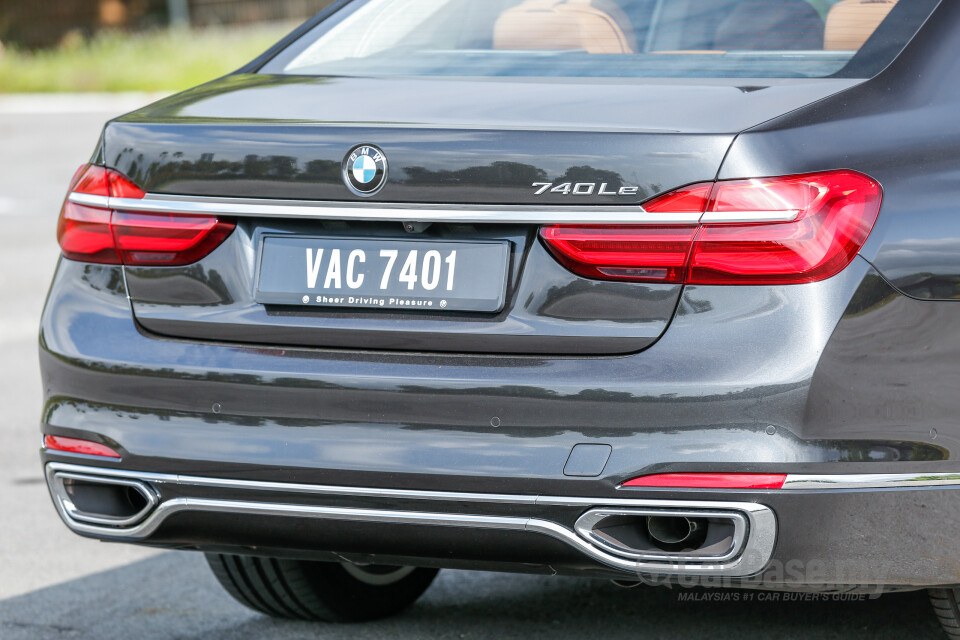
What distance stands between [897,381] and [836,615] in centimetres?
125

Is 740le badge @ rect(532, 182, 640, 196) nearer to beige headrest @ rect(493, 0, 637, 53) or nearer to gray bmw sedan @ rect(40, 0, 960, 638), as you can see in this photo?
gray bmw sedan @ rect(40, 0, 960, 638)

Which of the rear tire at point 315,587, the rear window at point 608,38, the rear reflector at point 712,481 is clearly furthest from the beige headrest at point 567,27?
the rear tire at point 315,587

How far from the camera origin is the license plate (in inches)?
96.3

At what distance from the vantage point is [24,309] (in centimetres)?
803

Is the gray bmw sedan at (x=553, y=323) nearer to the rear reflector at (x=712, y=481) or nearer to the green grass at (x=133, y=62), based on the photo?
the rear reflector at (x=712, y=481)

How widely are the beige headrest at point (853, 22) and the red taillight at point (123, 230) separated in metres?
1.21

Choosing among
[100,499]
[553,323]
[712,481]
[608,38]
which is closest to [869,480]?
[712,481]

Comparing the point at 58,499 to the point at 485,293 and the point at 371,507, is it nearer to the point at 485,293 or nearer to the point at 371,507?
the point at 371,507

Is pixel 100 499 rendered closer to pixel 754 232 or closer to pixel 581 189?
pixel 581 189

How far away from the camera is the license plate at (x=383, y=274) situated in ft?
8.02

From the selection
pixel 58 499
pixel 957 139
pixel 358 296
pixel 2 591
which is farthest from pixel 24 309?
pixel 957 139

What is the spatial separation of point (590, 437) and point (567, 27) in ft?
3.58

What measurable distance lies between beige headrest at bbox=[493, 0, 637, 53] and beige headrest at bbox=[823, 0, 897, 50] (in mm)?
398

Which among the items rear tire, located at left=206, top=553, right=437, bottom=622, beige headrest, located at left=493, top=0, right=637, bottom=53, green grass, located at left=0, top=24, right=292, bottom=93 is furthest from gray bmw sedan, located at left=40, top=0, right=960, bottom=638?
green grass, located at left=0, top=24, right=292, bottom=93
